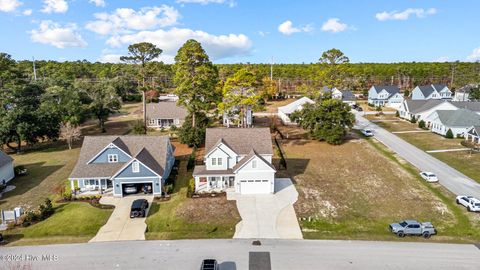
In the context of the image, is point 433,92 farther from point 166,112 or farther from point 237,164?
point 237,164

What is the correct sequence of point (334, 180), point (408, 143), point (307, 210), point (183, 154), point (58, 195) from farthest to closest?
point (408, 143) < point (183, 154) < point (334, 180) < point (58, 195) < point (307, 210)

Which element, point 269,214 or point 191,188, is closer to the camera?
point 269,214

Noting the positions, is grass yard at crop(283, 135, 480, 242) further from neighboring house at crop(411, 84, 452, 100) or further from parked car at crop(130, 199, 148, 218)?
neighboring house at crop(411, 84, 452, 100)

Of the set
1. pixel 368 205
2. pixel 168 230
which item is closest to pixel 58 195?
pixel 168 230

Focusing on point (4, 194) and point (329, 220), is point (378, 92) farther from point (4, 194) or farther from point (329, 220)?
point (4, 194)

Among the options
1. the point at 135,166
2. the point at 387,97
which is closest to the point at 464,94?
the point at 387,97

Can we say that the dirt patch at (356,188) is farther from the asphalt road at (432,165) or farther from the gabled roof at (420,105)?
the gabled roof at (420,105)
